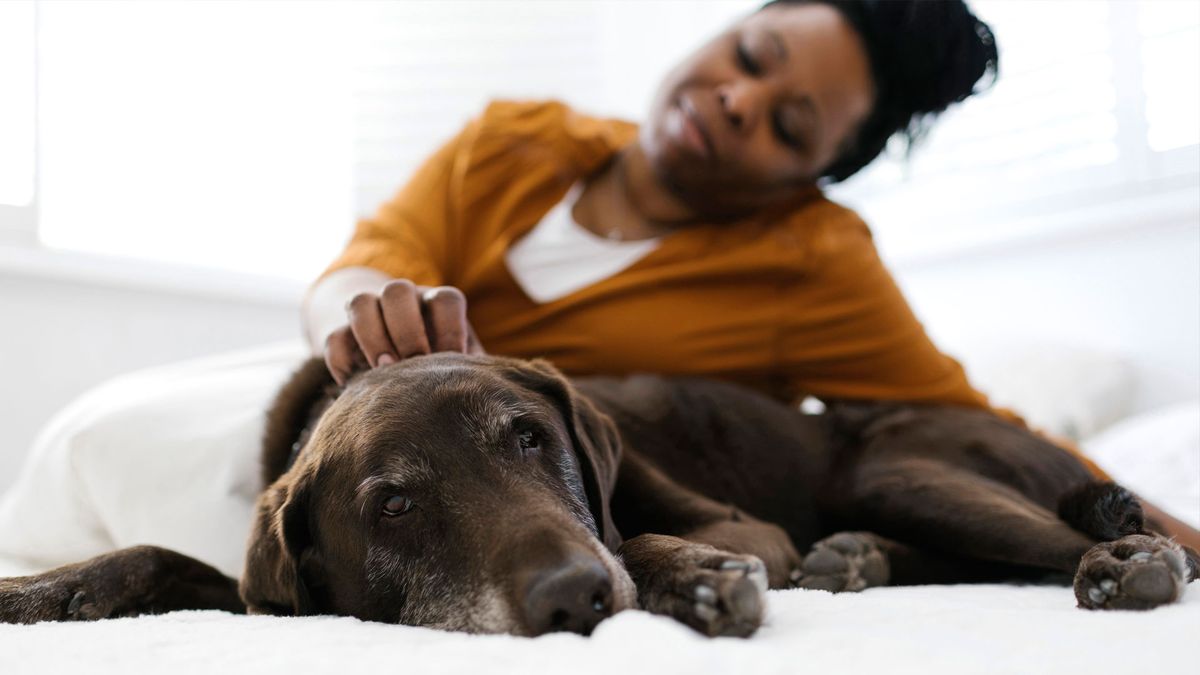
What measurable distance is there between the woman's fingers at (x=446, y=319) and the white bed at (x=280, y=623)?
2.10 feet

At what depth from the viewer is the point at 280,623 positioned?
155 centimetres

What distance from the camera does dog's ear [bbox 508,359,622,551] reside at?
1.94 m

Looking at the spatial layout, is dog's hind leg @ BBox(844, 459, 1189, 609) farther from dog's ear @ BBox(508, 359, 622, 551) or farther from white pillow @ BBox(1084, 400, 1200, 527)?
dog's ear @ BBox(508, 359, 622, 551)

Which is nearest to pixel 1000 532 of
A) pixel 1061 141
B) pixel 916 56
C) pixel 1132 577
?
pixel 1132 577

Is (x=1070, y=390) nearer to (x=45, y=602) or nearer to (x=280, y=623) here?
(x=280, y=623)

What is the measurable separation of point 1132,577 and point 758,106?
192 centimetres

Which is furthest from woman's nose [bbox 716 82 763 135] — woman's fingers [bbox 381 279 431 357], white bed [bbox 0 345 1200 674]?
white bed [bbox 0 345 1200 674]

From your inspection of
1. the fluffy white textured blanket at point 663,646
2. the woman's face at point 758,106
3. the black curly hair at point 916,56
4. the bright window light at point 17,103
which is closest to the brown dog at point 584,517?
the fluffy white textured blanket at point 663,646

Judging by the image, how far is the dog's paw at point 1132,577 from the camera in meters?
1.63

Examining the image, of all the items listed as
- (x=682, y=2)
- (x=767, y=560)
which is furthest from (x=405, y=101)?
(x=767, y=560)

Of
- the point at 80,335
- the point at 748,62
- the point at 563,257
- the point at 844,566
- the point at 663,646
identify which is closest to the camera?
the point at 663,646

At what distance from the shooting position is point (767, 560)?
214 cm

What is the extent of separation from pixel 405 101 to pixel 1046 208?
3.72 meters

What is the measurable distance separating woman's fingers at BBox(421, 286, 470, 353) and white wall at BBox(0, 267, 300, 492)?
9.12 ft
